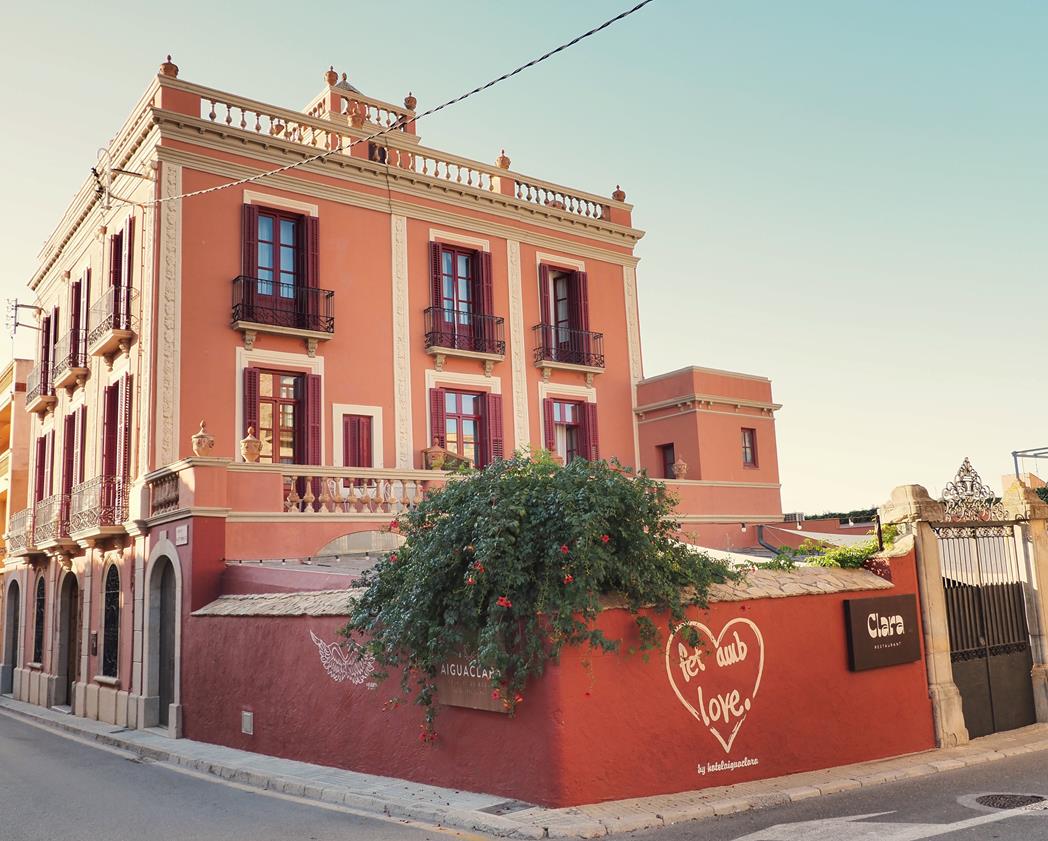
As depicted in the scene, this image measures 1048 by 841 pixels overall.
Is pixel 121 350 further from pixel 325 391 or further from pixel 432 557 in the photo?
pixel 432 557

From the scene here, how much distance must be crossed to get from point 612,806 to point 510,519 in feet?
8.91

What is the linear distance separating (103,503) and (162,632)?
3882 millimetres

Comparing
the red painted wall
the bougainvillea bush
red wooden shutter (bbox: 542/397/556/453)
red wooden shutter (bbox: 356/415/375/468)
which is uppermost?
red wooden shutter (bbox: 542/397/556/453)

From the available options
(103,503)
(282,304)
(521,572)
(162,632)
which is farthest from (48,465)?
(521,572)

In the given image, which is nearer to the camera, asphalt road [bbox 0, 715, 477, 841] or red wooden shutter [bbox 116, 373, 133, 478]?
asphalt road [bbox 0, 715, 477, 841]

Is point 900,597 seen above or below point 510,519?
below

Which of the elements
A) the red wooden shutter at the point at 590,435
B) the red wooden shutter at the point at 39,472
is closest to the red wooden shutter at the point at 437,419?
the red wooden shutter at the point at 590,435

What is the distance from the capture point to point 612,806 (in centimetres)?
856

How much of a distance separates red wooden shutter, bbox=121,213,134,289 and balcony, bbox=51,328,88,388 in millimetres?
3134

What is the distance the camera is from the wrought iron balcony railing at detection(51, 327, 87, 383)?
74.1 feet

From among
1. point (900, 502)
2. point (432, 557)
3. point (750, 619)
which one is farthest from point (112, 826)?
point (900, 502)

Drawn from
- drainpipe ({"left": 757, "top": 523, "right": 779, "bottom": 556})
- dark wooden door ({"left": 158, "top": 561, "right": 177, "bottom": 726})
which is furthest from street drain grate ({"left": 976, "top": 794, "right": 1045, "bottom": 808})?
drainpipe ({"left": 757, "top": 523, "right": 779, "bottom": 556})

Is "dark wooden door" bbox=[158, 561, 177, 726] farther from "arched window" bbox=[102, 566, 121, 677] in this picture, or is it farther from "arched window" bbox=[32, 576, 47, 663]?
"arched window" bbox=[32, 576, 47, 663]

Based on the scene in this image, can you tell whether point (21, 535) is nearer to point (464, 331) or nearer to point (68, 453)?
point (68, 453)
